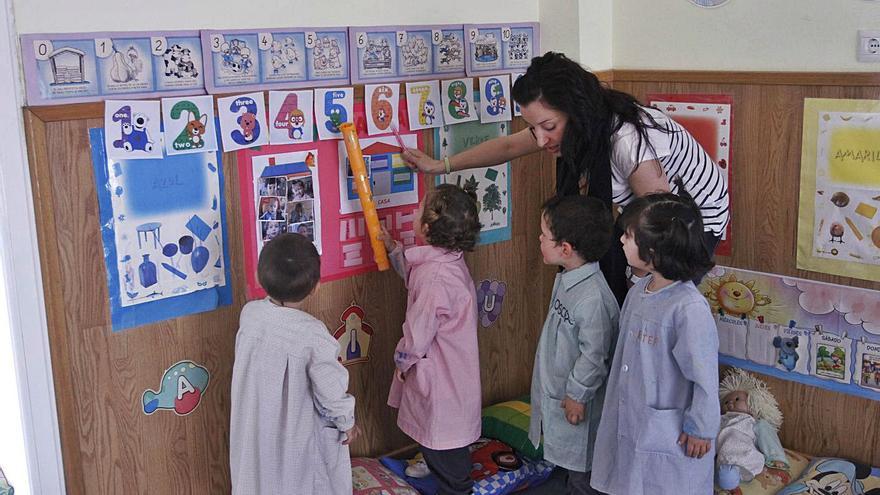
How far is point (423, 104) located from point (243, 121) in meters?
0.64

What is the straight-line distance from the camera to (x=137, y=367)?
89.2 inches

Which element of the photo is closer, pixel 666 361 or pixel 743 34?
pixel 666 361

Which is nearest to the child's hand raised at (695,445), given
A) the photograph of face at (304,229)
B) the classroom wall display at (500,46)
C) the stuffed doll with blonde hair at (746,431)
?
the stuffed doll with blonde hair at (746,431)

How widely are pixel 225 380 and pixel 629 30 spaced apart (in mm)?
1750

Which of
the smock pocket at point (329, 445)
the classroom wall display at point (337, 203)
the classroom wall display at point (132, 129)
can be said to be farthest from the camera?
the classroom wall display at point (337, 203)

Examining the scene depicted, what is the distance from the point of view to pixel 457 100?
9.45 ft

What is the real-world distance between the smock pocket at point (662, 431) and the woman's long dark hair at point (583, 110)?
614 millimetres

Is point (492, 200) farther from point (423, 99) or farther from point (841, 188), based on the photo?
point (841, 188)

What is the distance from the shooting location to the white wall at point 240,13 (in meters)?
2.04

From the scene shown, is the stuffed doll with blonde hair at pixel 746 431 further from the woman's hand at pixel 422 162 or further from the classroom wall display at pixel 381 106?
the classroom wall display at pixel 381 106

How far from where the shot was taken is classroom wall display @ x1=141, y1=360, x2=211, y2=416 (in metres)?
2.31

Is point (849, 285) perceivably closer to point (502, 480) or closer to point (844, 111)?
point (844, 111)

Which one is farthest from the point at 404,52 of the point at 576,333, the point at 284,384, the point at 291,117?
the point at 284,384

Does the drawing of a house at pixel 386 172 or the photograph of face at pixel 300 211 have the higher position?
the drawing of a house at pixel 386 172
